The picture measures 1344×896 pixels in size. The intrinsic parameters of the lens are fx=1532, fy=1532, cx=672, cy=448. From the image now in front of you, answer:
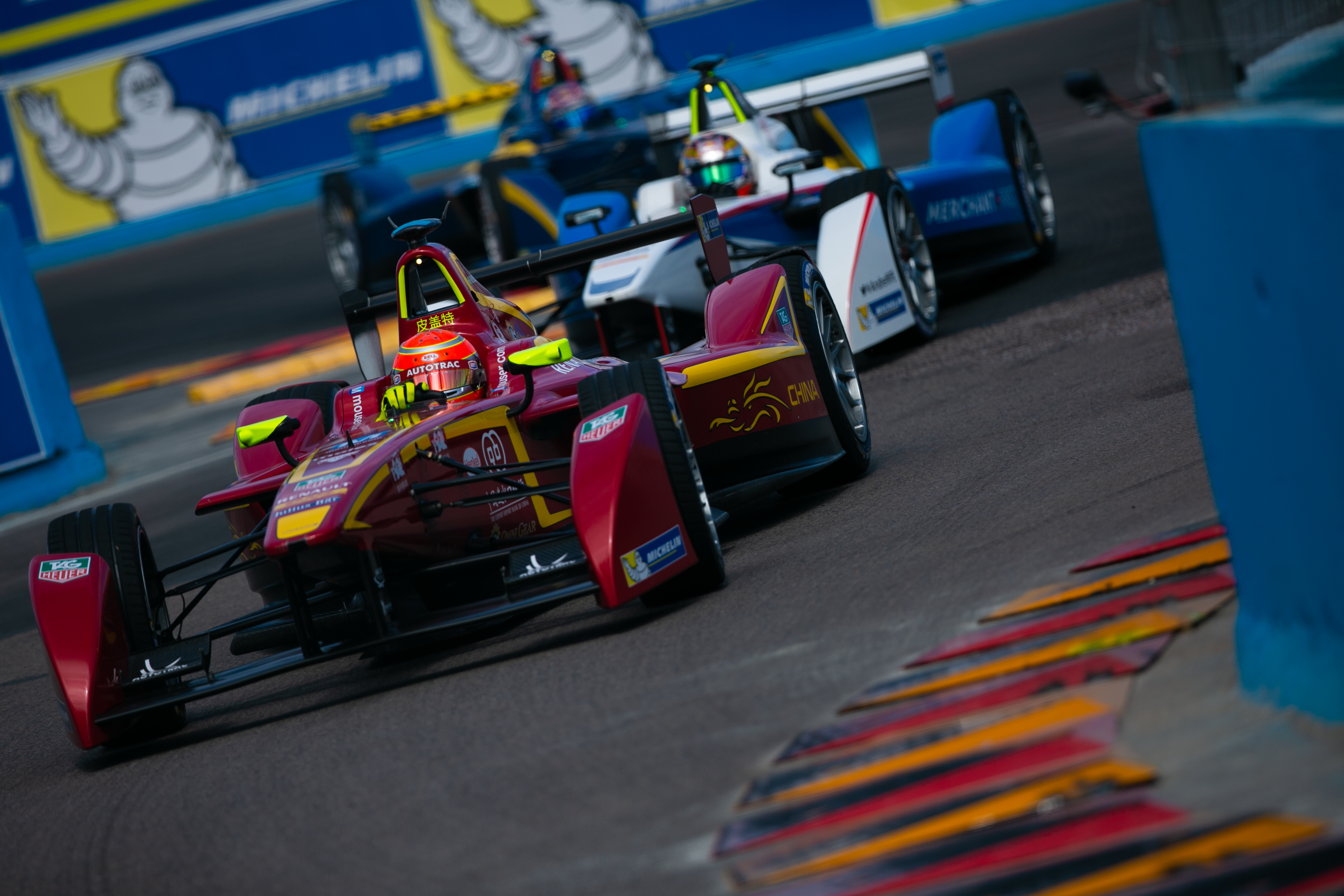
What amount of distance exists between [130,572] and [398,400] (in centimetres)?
126

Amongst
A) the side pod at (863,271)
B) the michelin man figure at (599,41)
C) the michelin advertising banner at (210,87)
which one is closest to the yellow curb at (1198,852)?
the side pod at (863,271)

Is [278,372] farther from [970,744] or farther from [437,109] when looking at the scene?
[970,744]

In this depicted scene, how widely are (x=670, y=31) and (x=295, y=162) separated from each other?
889 cm

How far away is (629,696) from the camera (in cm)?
480

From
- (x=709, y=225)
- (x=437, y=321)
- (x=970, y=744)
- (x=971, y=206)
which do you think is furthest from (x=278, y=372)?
(x=970, y=744)

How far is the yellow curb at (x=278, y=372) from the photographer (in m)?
15.2

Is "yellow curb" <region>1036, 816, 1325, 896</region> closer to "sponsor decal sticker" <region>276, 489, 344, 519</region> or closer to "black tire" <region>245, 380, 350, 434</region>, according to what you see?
"sponsor decal sticker" <region>276, 489, 344, 519</region>

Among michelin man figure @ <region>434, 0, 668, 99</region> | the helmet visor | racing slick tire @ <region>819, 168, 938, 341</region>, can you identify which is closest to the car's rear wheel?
the helmet visor

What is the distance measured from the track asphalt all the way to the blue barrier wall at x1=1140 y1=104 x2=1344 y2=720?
46.7 inches

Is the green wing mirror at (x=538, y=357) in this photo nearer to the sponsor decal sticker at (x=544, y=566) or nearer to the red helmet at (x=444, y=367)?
the red helmet at (x=444, y=367)

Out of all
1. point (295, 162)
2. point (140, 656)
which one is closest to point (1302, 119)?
point (140, 656)

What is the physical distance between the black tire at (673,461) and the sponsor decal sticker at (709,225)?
66.8 inches

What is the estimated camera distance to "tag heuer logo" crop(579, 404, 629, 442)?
18.1ft

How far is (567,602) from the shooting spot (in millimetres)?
6484
